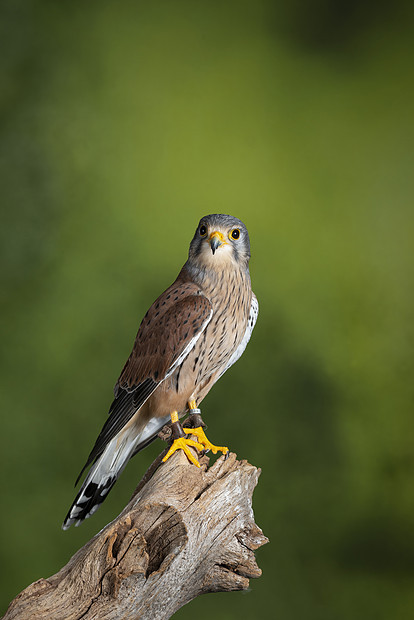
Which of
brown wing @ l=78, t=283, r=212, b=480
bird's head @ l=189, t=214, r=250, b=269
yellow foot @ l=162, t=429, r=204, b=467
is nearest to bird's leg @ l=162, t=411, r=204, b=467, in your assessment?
yellow foot @ l=162, t=429, r=204, b=467

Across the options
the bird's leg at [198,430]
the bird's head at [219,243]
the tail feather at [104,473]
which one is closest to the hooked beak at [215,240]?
the bird's head at [219,243]

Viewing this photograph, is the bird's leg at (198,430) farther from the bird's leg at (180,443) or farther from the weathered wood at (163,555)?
the weathered wood at (163,555)

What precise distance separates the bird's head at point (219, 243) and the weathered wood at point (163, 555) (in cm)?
70

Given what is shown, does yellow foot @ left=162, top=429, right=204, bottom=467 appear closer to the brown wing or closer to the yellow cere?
the brown wing

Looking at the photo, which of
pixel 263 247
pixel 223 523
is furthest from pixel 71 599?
pixel 263 247

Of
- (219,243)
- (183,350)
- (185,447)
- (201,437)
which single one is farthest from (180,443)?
(219,243)

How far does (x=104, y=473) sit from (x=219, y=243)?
36.4 inches

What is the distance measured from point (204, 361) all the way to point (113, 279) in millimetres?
1301

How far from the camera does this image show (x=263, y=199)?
11.9 ft

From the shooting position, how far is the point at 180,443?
7.72 ft

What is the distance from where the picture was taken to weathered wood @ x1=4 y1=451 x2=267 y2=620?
205cm

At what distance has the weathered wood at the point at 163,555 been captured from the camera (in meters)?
2.05

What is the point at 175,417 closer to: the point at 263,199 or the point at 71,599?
the point at 71,599

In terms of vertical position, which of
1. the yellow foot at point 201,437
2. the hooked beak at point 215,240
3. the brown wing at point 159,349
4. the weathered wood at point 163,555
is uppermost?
the hooked beak at point 215,240
